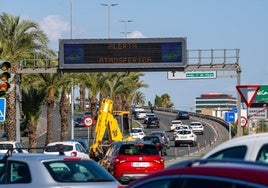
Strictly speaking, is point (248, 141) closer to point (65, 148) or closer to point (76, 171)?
point (76, 171)

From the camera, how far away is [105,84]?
6812cm

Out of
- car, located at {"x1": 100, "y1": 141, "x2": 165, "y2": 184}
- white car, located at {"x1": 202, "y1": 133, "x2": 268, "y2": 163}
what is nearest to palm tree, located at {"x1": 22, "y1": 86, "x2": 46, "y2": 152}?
car, located at {"x1": 100, "y1": 141, "x2": 165, "y2": 184}

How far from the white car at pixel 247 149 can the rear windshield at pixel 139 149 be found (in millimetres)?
18239

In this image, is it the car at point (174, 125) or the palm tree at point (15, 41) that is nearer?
the palm tree at point (15, 41)

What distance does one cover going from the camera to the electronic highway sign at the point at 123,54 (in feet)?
151

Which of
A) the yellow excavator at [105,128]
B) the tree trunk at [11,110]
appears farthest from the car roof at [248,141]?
the tree trunk at [11,110]

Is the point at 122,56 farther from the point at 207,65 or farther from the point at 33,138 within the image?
the point at 33,138

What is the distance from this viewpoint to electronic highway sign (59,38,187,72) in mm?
46156

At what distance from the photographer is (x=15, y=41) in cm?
4606

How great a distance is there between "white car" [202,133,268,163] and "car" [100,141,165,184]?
712 inches

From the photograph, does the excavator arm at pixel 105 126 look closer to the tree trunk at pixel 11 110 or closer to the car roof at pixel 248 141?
the tree trunk at pixel 11 110

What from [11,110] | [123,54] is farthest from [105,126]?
[11,110]

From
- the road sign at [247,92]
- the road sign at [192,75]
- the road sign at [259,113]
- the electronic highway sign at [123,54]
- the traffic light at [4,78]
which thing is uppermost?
the electronic highway sign at [123,54]

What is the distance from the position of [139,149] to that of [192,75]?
72.1 ft
